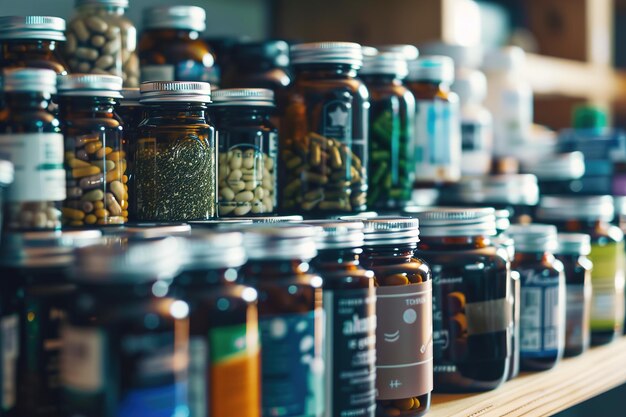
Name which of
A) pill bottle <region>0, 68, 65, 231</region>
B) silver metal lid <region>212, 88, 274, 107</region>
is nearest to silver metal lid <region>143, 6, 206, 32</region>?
silver metal lid <region>212, 88, 274, 107</region>

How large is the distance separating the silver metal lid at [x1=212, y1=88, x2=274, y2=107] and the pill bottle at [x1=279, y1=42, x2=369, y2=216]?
0.21 ft

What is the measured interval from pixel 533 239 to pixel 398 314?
356mm

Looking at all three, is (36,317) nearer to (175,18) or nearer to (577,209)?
(175,18)

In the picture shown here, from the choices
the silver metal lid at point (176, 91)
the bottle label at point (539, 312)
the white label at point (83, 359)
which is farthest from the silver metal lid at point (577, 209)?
the white label at point (83, 359)

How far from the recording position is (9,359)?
28.5 inches

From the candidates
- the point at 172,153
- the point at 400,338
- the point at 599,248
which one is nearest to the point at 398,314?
the point at 400,338

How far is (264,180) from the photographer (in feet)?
3.24

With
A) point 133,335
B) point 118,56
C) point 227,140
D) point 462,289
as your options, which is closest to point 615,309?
point 462,289

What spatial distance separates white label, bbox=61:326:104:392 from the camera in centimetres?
63

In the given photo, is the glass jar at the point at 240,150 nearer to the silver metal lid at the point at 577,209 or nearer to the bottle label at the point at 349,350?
the bottle label at the point at 349,350

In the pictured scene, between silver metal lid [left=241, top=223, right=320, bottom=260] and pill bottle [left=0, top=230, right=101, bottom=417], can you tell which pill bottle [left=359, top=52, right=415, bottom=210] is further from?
pill bottle [left=0, top=230, right=101, bottom=417]

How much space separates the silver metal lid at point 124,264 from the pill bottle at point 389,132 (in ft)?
1.53

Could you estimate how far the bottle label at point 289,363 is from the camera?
0.74 meters

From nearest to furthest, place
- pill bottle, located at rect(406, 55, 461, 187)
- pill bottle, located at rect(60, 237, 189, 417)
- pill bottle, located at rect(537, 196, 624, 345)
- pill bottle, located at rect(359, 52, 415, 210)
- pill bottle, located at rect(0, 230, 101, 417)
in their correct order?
1. pill bottle, located at rect(60, 237, 189, 417)
2. pill bottle, located at rect(0, 230, 101, 417)
3. pill bottle, located at rect(359, 52, 415, 210)
4. pill bottle, located at rect(406, 55, 461, 187)
5. pill bottle, located at rect(537, 196, 624, 345)
